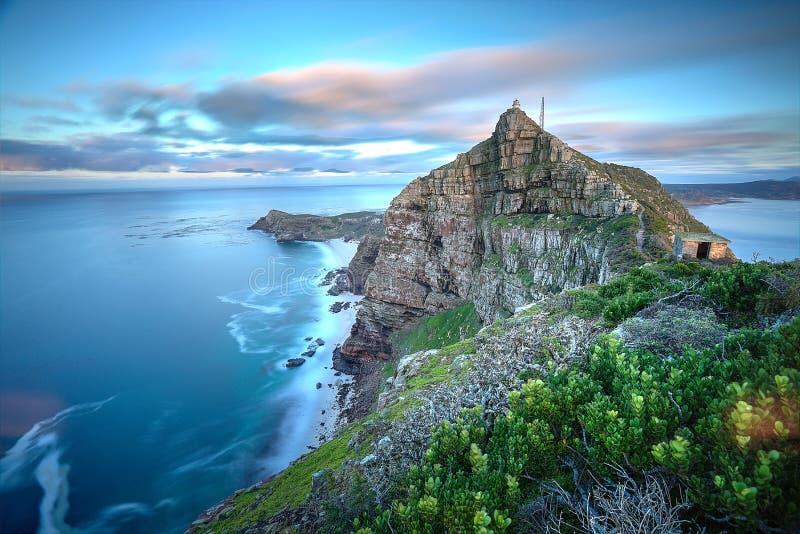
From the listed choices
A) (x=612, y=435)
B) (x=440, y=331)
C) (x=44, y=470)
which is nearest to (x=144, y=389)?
(x=44, y=470)

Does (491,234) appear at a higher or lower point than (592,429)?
higher

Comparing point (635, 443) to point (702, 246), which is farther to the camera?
point (702, 246)

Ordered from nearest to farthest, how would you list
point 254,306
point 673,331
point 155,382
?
1. point 673,331
2. point 155,382
3. point 254,306

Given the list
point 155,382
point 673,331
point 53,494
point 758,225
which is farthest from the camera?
point 758,225

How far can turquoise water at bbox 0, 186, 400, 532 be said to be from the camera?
28375 mm

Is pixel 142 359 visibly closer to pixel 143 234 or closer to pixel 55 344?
pixel 55 344

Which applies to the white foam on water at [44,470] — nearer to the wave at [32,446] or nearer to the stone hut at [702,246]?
the wave at [32,446]

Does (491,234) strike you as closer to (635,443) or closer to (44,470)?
(635,443)

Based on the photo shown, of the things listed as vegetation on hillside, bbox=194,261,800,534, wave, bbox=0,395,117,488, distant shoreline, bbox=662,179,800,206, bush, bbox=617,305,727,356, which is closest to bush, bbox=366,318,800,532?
vegetation on hillside, bbox=194,261,800,534

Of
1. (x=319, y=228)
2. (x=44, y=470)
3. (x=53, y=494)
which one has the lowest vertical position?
(x=53, y=494)

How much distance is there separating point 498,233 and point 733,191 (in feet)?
222

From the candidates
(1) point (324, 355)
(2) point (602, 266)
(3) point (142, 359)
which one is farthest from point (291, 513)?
(3) point (142, 359)

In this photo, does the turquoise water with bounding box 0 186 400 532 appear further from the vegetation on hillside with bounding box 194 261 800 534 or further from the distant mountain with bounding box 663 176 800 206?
the distant mountain with bounding box 663 176 800 206

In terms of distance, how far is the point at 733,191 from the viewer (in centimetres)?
7300
